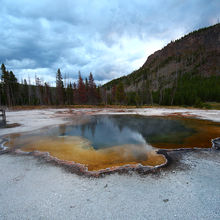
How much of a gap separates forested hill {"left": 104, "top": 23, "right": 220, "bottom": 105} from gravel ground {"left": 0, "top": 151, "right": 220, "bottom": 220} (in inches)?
1866

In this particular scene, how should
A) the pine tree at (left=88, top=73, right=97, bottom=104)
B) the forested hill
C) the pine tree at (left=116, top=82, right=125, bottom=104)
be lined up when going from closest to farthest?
the pine tree at (left=88, top=73, right=97, bottom=104), the pine tree at (left=116, top=82, right=125, bottom=104), the forested hill

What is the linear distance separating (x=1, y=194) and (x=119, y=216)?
10.4 ft

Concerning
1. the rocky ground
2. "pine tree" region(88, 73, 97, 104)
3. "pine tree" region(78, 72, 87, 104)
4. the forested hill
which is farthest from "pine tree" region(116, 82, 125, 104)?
the rocky ground

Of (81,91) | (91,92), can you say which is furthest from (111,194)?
(81,91)

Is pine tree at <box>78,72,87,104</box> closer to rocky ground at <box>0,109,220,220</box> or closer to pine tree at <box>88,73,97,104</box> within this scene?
pine tree at <box>88,73,97,104</box>

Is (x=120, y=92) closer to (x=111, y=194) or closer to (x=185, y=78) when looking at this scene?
(x=111, y=194)

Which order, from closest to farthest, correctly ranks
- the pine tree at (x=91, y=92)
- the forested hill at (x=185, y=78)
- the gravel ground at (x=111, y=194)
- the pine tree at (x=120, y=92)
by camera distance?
the gravel ground at (x=111, y=194) → the pine tree at (x=91, y=92) → the pine tree at (x=120, y=92) → the forested hill at (x=185, y=78)

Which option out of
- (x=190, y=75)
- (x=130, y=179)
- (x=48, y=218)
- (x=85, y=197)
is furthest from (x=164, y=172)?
(x=190, y=75)

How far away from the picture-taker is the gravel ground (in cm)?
270

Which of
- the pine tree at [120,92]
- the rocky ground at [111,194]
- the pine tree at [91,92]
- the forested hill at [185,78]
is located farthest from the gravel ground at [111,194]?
the forested hill at [185,78]

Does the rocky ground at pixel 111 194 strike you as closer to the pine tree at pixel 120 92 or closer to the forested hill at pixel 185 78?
the pine tree at pixel 120 92

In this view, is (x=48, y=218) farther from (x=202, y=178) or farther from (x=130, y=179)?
(x=202, y=178)

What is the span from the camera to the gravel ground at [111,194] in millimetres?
2695

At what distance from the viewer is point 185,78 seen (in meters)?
83.3
